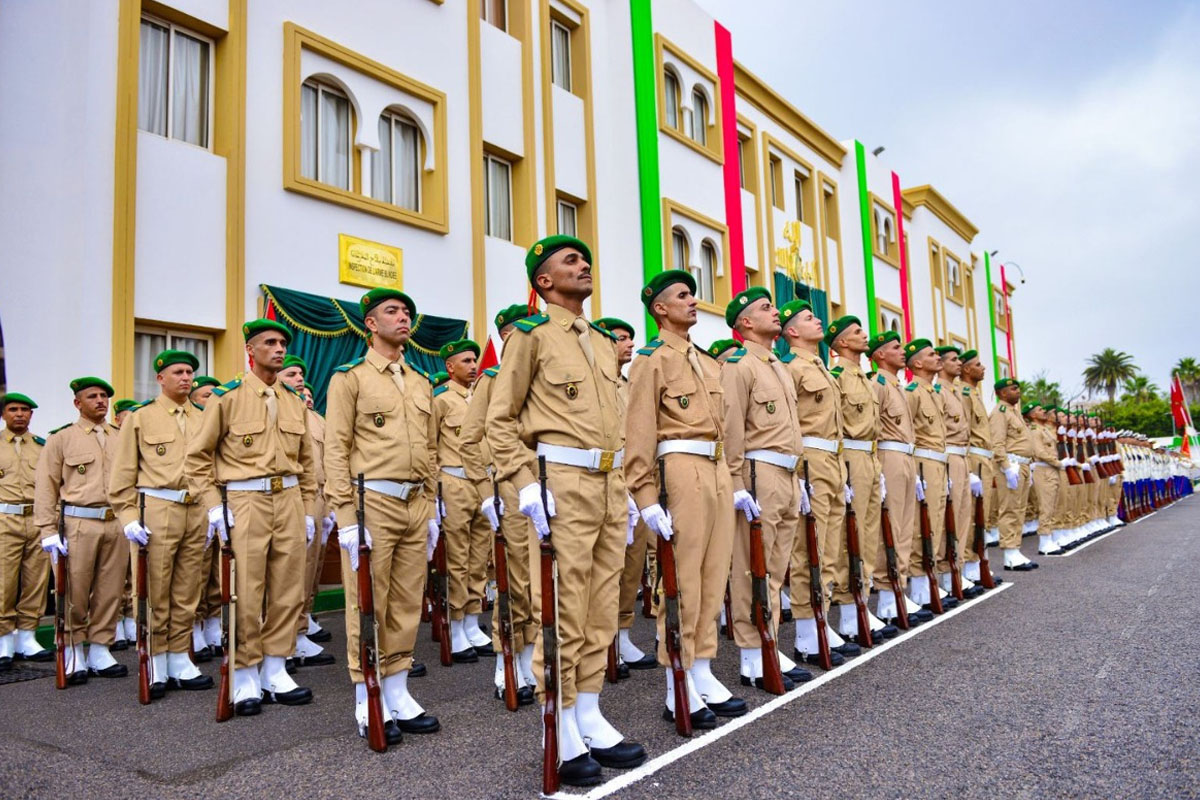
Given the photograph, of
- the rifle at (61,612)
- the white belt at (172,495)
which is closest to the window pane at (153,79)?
the rifle at (61,612)

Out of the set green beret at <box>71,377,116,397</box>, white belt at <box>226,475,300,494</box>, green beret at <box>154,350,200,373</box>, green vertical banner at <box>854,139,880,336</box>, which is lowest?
white belt at <box>226,475,300,494</box>

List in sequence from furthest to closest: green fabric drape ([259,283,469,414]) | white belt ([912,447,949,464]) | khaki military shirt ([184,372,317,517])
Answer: green fabric drape ([259,283,469,414]) → white belt ([912,447,949,464]) → khaki military shirt ([184,372,317,517])

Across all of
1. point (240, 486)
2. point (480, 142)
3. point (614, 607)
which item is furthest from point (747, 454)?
point (480, 142)

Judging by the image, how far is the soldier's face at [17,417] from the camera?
7344 mm

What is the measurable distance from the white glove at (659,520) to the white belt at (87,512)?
479 centimetres

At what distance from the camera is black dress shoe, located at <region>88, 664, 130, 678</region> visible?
6.51 m

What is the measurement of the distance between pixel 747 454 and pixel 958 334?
27.3 meters

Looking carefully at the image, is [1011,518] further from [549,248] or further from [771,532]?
[549,248]

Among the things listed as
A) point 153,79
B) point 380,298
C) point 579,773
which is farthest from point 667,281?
point 153,79

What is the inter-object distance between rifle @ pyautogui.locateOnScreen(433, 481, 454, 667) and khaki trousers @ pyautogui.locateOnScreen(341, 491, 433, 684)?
163cm

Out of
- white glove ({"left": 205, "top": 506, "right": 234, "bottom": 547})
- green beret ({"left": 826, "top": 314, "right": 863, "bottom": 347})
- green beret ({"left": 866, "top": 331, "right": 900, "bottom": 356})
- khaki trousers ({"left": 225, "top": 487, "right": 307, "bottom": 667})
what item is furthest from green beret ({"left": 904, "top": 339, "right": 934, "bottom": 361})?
white glove ({"left": 205, "top": 506, "right": 234, "bottom": 547})

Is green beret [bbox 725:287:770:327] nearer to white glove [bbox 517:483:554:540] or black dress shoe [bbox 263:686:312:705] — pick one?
white glove [bbox 517:483:554:540]

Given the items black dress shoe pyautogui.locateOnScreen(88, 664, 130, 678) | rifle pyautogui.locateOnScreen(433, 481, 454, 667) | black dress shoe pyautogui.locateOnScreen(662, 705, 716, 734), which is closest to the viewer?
black dress shoe pyautogui.locateOnScreen(662, 705, 716, 734)

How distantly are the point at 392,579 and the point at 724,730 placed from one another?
6.10 ft
